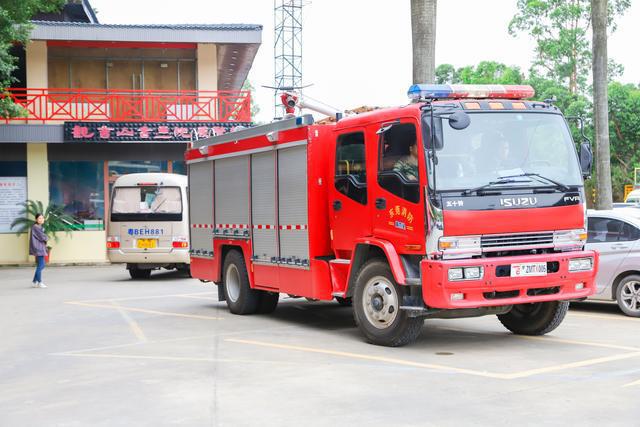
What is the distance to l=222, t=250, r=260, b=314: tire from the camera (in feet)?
44.1

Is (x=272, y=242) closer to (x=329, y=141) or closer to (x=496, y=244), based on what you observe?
(x=329, y=141)

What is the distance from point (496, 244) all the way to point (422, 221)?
2.78 feet

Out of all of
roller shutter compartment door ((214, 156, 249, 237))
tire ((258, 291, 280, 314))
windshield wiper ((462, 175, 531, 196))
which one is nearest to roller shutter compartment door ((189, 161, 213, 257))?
roller shutter compartment door ((214, 156, 249, 237))

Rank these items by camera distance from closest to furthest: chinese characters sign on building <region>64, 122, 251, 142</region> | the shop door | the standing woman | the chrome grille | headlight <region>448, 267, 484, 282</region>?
1. headlight <region>448, 267, 484, 282</region>
2. the chrome grille
3. the shop door
4. the standing woman
5. chinese characters sign on building <region>64, 122, 251, 142</region>

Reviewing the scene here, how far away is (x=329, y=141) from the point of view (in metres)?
11.4

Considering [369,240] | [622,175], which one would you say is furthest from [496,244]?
[622,175]

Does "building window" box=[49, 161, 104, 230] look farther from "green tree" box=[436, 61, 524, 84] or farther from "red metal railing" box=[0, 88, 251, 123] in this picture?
"green tree" box=[436, 61, 524, 84]

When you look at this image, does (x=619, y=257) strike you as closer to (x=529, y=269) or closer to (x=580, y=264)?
(x=580, y=264)

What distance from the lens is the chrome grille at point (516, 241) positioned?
9344 millimetres

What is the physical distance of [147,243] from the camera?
2089cm

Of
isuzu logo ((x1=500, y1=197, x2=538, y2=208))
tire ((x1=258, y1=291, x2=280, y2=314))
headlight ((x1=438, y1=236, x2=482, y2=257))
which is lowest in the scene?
tire ((x1=258, y1=291, x2=280, y2=314))

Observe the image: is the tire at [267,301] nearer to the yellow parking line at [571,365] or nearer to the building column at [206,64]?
the yellow parking line at [571,365]

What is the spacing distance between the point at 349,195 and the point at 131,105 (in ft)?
66.6

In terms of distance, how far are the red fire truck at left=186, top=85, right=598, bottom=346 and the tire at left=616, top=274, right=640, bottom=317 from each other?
2.50 metres
